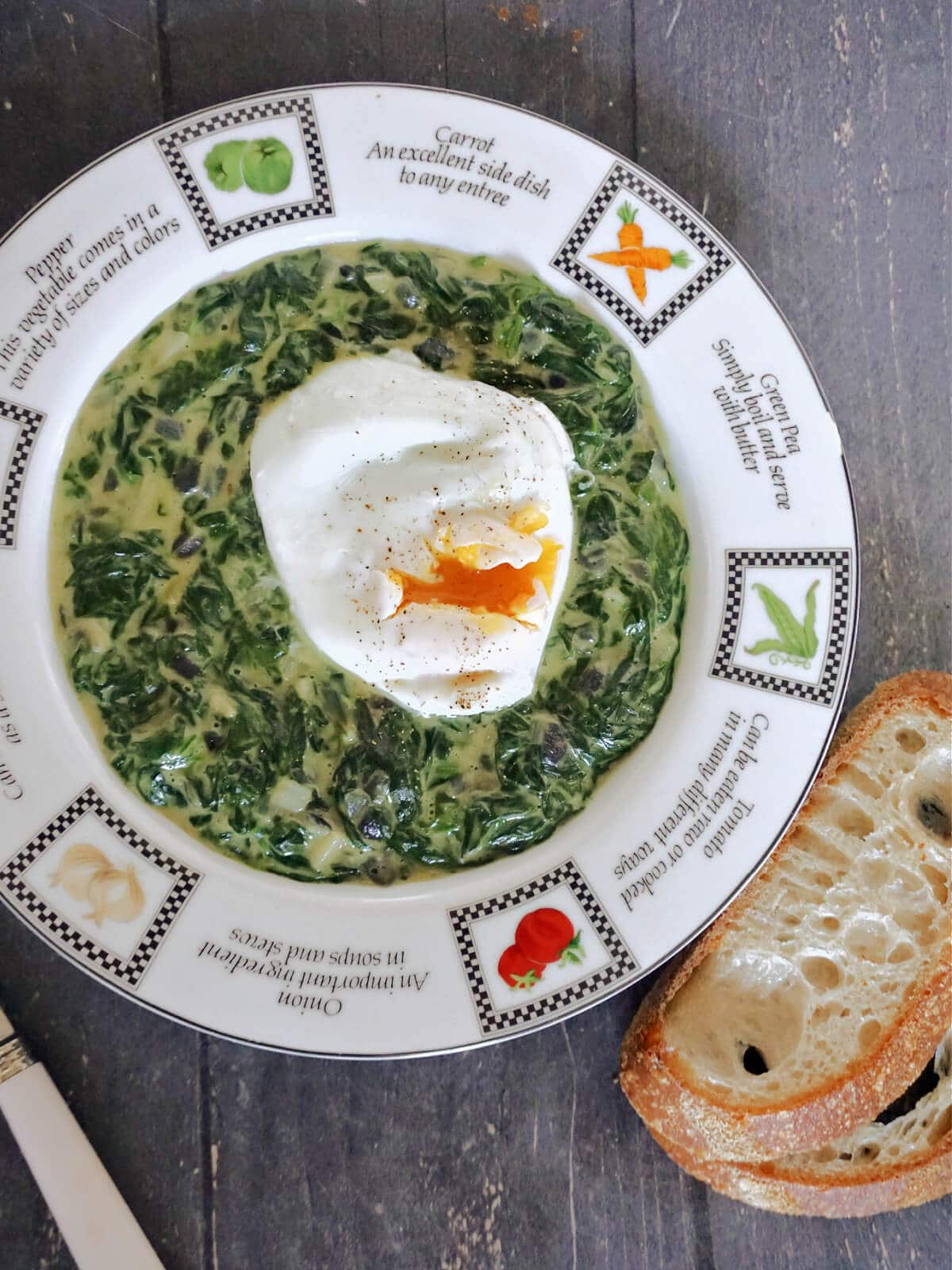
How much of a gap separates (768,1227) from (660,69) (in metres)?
5.11

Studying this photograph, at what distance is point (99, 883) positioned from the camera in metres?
3.62

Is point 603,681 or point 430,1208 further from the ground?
point 603,681

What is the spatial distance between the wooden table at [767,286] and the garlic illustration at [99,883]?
655 millimetres

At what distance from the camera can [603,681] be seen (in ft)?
13.2

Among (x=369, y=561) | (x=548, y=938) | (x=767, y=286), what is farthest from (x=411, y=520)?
(x=767, y=286)

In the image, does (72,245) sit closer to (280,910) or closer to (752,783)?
(280,910)

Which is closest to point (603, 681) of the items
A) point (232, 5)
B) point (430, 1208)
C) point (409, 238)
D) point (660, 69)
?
point (409, 238)

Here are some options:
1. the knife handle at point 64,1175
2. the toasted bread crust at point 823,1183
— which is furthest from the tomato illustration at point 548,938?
the knife handle at point 64,1175

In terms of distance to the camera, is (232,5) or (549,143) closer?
(549,143)

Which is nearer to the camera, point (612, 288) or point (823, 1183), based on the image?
point (612, 288)

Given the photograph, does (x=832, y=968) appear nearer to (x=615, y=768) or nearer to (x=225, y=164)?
(x=615, y=768)

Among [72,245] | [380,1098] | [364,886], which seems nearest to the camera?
[72,245]

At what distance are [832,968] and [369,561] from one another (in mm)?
2633

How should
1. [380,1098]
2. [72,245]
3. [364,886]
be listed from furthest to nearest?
[380,1098] < [364,886] < [72,245]
